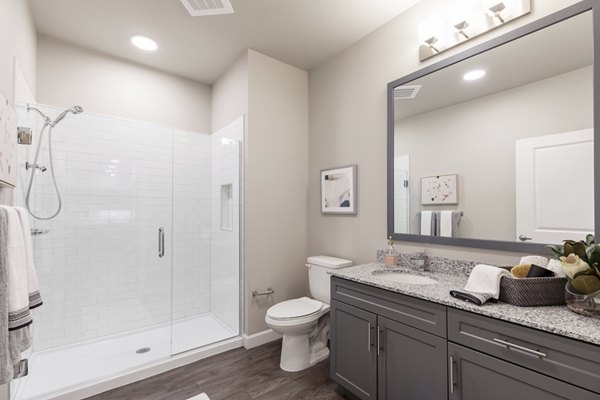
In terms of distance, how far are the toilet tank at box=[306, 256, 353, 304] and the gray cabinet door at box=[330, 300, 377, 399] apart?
1.61ft

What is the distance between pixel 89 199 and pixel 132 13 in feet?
5.28

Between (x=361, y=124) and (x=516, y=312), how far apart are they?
1.78 meters

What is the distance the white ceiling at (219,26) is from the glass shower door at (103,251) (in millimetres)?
718

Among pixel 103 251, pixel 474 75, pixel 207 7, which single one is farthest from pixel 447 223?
pixel 103 251

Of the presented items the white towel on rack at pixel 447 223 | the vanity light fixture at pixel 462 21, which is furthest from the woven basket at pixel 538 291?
the vanity light fixture at pixel 462 21

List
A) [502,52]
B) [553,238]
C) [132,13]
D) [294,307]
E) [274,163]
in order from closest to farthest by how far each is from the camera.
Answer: [553,238] → [502,52] → [132,13] → [294,307] → [274,163]

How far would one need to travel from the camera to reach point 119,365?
2225 mm

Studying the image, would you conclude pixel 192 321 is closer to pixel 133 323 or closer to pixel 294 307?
pixel 133 323

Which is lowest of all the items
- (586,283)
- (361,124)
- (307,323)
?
(307,323)

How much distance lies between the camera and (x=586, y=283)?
110 cm

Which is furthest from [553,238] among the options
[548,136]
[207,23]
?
[207,23]

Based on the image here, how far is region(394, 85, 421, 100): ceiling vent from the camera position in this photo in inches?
82.6

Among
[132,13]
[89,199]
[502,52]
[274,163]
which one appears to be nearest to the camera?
[502,52]

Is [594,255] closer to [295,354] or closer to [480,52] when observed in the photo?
[480,52]
